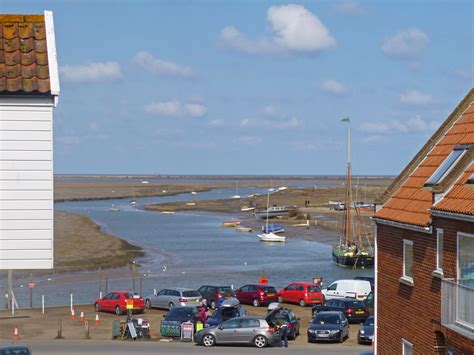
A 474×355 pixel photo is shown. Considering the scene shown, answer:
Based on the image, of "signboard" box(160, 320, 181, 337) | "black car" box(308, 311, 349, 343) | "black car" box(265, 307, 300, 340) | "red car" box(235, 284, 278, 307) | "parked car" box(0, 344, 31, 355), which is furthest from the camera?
"red car" box(235, 284, 278, 307)

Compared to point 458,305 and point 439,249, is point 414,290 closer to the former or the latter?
point 439,249

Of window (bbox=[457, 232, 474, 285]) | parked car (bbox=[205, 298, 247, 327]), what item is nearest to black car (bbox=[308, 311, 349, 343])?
parked car (bbox=[205, 298, 247, 327])

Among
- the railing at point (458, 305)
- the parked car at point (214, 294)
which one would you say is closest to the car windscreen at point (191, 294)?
the parked car at point (214, 294)

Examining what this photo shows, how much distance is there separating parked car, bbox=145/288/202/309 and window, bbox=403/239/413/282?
2339 cm

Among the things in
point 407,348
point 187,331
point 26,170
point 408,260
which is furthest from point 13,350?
point 26,170

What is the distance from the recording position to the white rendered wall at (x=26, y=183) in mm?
14211

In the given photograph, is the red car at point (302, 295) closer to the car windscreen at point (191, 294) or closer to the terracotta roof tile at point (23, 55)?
the car windscreen at point (191, 294)

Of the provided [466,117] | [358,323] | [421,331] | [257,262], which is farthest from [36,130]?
[257,262]

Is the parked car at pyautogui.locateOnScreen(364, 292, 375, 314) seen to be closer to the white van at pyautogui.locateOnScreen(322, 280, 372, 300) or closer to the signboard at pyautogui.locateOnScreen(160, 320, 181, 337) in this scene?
the white van at pyautogui.locateOnScreen(322, 280, 372, 300)

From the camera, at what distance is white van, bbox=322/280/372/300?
49.4 meters

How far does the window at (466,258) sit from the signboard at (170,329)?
20165mm

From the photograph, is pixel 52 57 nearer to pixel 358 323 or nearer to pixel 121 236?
pixel 358 323

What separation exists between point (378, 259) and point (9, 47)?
14508 millimetres

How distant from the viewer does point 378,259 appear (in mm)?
26172
